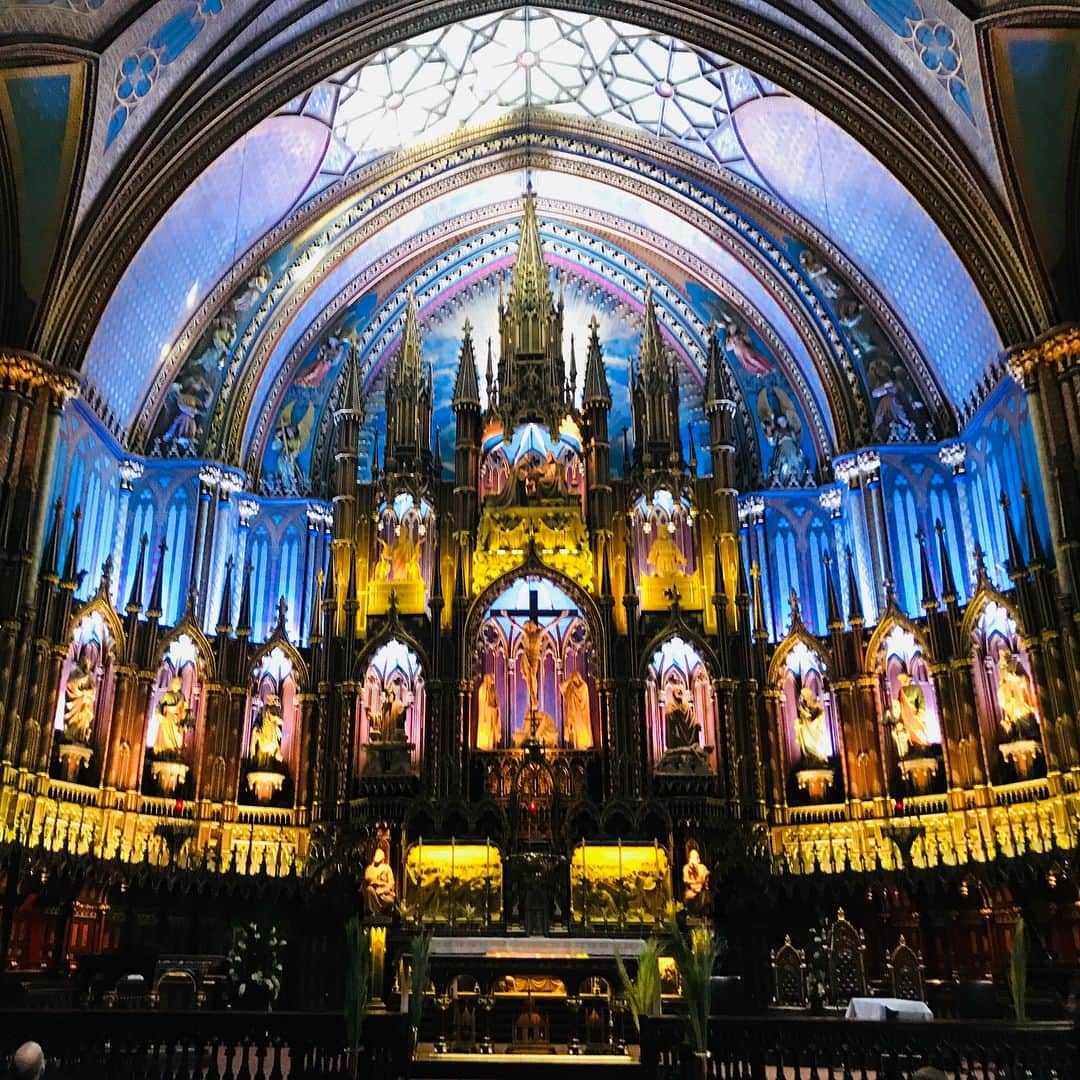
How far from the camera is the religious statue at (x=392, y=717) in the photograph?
71.4ft

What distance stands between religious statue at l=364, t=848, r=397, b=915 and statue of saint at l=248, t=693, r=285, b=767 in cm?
314

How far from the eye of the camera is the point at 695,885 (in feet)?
67.4

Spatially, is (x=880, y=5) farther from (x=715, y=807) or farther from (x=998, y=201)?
(x=715, y=807)

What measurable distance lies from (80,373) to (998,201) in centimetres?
1772

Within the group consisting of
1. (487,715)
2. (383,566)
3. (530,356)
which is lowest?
(487,715)

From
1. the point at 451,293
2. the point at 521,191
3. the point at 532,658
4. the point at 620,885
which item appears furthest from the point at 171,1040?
the point at 521,191

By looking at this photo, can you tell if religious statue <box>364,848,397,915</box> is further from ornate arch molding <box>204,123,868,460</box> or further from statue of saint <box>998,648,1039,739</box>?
statue of saint <box>998,648,1039,739</box>

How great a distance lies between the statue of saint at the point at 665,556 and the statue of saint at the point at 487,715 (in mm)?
4438

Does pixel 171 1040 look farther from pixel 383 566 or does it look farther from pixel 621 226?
pixel 621 226

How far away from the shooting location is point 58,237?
19.8 meters

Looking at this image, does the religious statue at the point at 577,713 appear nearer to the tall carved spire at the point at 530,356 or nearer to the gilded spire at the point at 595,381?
the tall carved spire at the point at 530,356

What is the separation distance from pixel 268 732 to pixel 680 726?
8.65m

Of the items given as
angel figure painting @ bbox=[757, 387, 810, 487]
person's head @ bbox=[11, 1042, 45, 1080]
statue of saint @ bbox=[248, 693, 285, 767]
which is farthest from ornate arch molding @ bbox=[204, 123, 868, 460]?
person's head @ bbox=[11, 1042, 45, 1080]

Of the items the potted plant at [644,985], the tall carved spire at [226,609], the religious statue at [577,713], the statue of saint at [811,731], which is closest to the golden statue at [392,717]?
the religious statue at [577,713]
